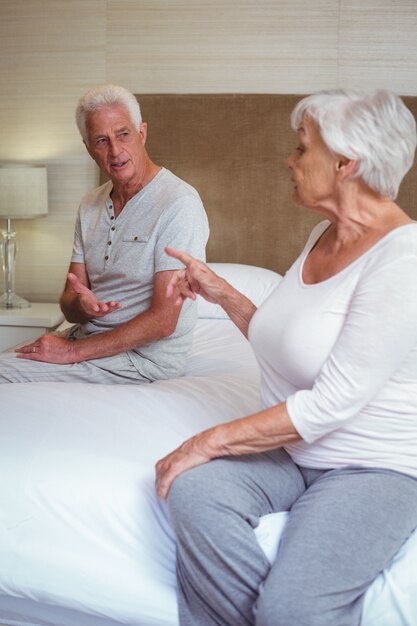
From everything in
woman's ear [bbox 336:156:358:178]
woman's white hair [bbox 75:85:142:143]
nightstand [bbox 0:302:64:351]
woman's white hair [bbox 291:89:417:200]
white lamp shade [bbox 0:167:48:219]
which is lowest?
nightstand [bbox 0:302:64:351]

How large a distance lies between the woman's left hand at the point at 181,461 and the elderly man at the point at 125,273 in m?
0.63

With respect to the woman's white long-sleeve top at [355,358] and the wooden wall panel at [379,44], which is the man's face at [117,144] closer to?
the woman's white long-sleeve top at [355,358]

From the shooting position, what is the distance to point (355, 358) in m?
1.35

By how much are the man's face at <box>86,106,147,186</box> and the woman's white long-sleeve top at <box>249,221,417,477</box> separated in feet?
2.74

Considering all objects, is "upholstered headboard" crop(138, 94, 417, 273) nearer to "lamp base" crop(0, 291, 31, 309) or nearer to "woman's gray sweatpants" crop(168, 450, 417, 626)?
Result: "lamp base" crop(0, 291, 31, 309)

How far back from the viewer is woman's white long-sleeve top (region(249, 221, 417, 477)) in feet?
4.42

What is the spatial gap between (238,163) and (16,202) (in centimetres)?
98

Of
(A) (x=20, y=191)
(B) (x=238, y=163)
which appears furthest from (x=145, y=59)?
(A) (x=20, y=191)

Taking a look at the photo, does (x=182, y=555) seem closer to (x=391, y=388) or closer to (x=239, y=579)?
(x=239, y=579)

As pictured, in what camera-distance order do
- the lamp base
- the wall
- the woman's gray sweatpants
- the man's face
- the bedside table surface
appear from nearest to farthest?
the woman's gray sweatpants
the man's face
the bedside table surface
the wall
the lamp base

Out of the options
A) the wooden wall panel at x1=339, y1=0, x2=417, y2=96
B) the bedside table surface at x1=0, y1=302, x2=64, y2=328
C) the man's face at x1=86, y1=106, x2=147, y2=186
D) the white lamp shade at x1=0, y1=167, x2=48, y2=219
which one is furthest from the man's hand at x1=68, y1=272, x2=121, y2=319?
the wooden wall panel at x1=339, y1=0, x2=417, y2=96

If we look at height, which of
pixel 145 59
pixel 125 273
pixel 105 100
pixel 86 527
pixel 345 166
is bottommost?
pixel 86 527

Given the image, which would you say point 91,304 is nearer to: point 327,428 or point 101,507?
→ point 101,507

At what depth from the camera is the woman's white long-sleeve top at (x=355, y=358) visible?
4.42 feet
